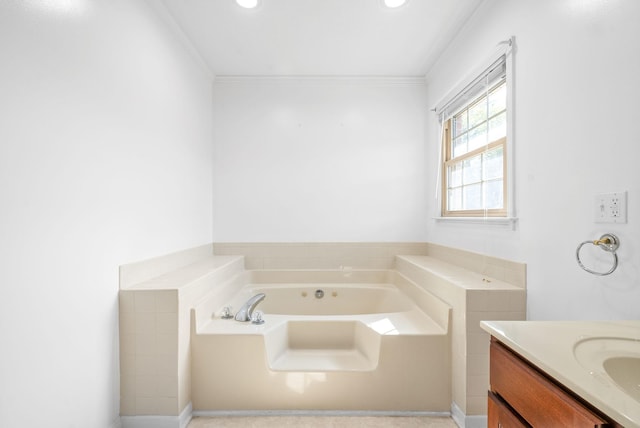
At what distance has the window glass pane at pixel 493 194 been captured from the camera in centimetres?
194

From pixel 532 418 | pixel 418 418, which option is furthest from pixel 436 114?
pixel 532 418

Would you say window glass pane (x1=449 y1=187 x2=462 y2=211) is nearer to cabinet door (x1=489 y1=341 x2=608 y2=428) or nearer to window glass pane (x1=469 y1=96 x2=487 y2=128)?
window glass pane (x1=469 y1=96 x2=487 y2=128)

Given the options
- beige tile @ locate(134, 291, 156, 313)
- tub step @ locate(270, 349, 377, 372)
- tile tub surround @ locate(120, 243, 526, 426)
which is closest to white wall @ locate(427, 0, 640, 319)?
tile tub surround @ locate(120, 243, 526, 426)

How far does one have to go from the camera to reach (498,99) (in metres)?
1.97

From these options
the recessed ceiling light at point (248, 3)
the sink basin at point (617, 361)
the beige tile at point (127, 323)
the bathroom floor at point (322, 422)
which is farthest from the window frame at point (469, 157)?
the beige tile at point (127, 323)

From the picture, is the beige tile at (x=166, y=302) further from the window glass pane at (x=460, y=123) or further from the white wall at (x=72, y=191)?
the window glass pane at (x=460, y=123)

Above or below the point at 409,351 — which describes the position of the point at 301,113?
above

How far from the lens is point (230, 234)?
3000mm

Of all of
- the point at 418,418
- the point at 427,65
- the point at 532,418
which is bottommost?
the point at 418,418

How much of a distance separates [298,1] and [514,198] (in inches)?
66.6

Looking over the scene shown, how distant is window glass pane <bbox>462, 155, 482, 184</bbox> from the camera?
2221mm

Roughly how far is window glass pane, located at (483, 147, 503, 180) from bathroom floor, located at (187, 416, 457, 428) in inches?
57.1

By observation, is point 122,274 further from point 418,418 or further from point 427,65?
point 427,65

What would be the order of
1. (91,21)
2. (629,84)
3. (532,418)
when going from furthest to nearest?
(91,21) → (629,84) → (532,418)
